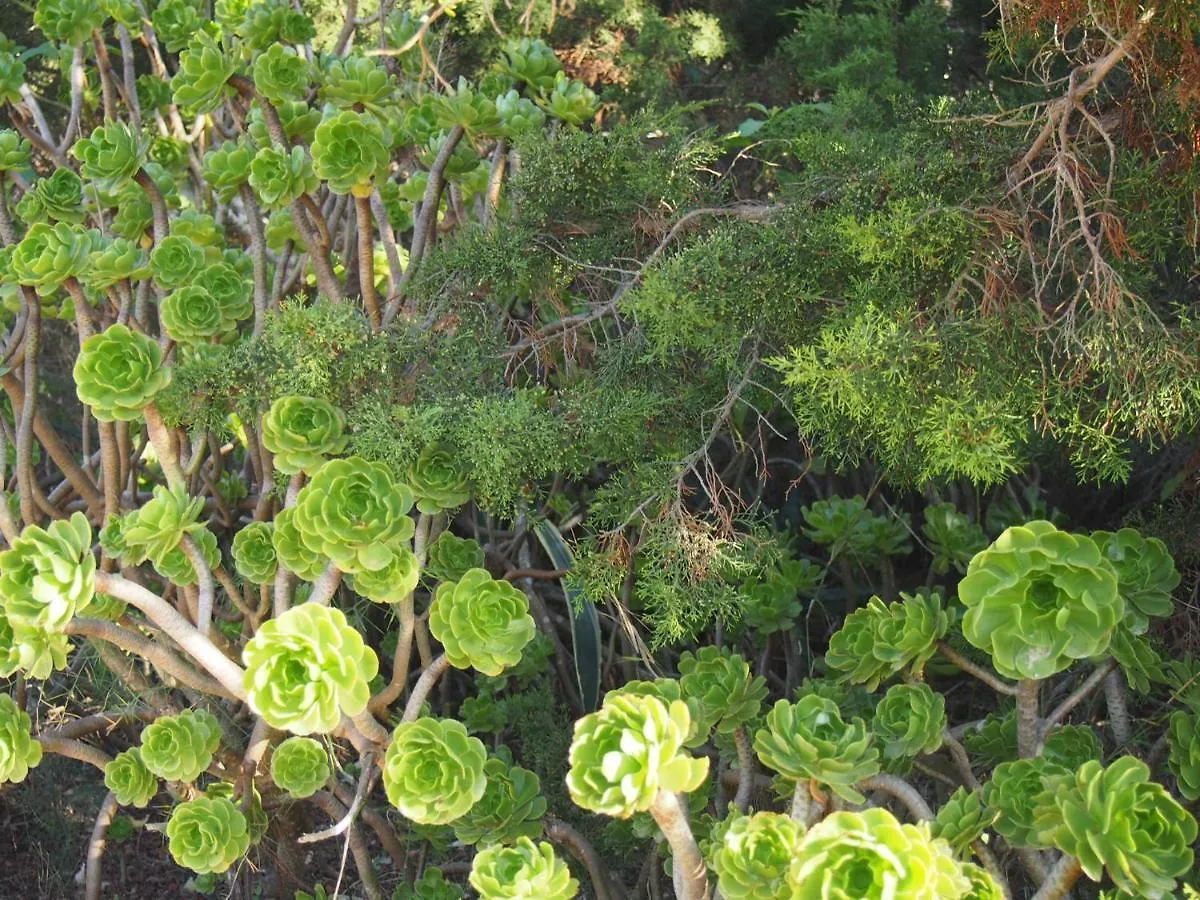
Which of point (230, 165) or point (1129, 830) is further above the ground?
point (230, 165)

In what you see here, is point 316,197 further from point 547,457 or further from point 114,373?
point 547,457

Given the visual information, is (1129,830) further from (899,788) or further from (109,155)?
(109,155)

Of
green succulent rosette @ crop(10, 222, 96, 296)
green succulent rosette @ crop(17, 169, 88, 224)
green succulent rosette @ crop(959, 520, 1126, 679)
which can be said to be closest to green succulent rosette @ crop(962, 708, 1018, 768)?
green succulent rosette @ crop(959, 520, 1126, 679)

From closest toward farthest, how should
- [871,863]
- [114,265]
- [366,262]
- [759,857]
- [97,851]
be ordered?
[871,863] → [759,857] → [114,265] → [366,262] → [97,851]

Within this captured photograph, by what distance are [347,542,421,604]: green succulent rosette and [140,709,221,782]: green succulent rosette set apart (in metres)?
0.37

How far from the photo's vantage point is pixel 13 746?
1.45 meters

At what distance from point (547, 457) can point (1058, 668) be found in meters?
0.54

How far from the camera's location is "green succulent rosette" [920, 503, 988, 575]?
1.68m

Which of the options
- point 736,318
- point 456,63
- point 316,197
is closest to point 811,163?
point 736,318

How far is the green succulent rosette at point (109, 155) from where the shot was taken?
1.45 meters

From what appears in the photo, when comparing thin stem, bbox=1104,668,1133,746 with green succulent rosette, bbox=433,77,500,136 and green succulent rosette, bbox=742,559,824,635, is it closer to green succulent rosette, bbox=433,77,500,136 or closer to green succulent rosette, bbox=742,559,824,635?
green succulent rosette, bbox=742,559,824,635

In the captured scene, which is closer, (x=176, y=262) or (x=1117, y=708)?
(x=1117, y=708)

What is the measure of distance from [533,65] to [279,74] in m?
0.34

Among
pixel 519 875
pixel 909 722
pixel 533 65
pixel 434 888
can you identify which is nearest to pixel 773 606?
pixel 909 722
